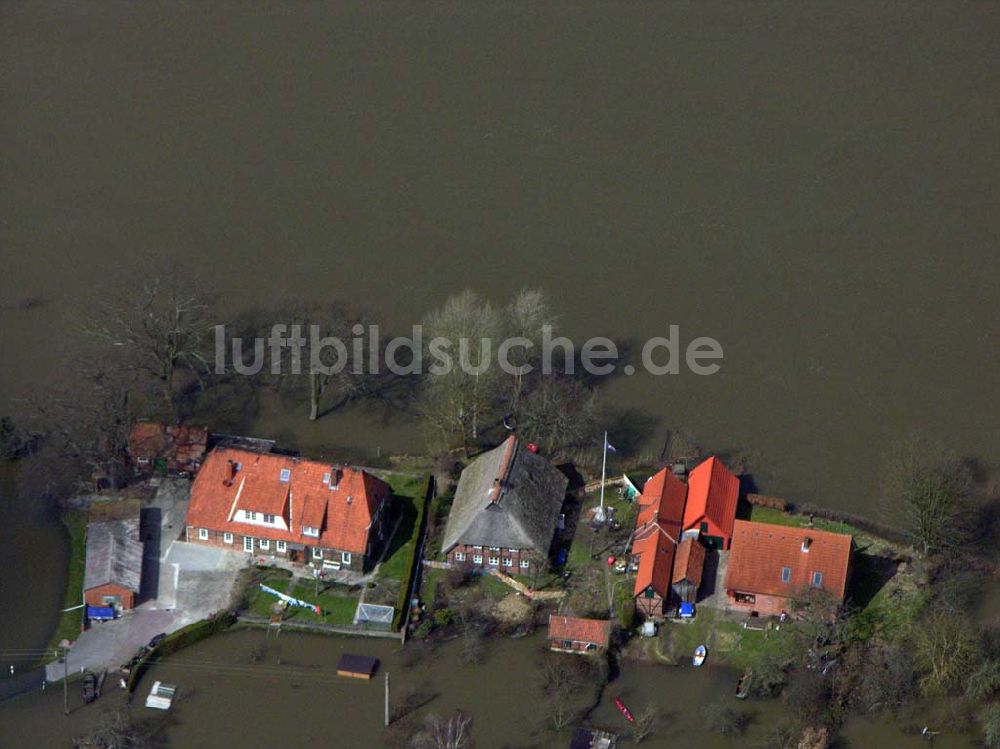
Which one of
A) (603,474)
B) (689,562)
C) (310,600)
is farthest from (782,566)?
(310,600)

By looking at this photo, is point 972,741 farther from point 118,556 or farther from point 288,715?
point 118,556

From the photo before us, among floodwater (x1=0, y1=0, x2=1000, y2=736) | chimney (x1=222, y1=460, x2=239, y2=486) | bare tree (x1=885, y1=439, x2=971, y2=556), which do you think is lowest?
chimney (x1=222, y1=460, x2=239, y2=486)

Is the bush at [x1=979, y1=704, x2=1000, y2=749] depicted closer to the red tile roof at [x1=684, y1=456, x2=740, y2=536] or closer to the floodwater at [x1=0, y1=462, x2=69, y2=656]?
the red tile roof at [x1=684, y1=456, x2=740, y2=536]

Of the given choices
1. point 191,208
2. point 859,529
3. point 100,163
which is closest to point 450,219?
point 191,208

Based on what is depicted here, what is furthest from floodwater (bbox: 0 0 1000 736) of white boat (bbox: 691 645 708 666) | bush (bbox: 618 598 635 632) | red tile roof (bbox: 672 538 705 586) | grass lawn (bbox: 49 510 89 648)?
white boat (bbox: 691 645 708 666)

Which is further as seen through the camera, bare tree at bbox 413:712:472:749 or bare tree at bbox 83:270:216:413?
bare tree at bbox 83:270:216:413

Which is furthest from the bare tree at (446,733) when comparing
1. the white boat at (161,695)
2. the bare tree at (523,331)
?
the bare tree at (523,331)

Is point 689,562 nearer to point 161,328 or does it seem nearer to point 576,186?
point 161,328

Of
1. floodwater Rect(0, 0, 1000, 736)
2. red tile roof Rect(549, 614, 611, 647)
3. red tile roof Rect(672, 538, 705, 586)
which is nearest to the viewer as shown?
red tile roof Rect(549, 614, 611, 647)
